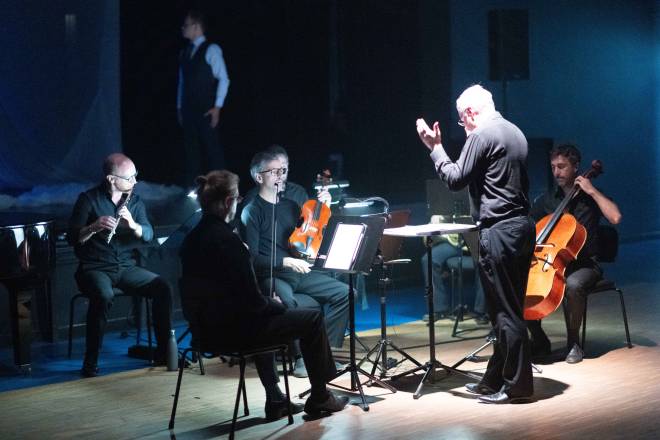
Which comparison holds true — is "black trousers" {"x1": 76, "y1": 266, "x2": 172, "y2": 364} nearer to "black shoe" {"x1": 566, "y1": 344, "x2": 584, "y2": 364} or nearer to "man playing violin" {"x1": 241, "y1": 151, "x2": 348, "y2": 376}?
"man playing violin" {"x1": 241, "y1": 151, "x2": 348, "y2": 376}

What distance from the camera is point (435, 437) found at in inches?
188

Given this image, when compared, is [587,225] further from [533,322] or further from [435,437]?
[435,437]

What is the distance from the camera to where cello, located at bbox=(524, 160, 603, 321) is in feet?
19.2

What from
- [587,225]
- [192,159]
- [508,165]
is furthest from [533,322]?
[192,159]

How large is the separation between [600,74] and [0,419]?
26.8 feet

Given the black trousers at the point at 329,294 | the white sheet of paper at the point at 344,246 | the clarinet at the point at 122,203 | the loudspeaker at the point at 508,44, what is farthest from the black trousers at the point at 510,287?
the loudspeaker at the point at 508,44

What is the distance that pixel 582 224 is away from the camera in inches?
255

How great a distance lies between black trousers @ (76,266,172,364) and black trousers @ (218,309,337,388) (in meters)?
1.43

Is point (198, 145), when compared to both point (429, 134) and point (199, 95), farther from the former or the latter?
point (429, 134)

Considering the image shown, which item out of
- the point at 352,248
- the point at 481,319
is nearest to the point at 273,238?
the point at 352,248

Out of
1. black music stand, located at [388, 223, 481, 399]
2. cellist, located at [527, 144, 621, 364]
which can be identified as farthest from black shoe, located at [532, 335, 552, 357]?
black music stand, located at [388, 223, 481, 399]

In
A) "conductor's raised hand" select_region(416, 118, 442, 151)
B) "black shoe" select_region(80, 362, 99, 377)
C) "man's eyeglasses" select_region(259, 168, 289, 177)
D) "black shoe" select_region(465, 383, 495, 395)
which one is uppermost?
"conductor's raised hand" select_region(416, 118, 442, 151)

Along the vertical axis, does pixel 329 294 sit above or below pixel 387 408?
above

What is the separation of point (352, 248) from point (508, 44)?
471 cm
